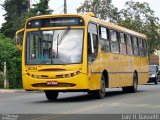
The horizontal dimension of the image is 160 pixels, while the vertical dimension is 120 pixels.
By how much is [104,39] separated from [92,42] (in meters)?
2.04

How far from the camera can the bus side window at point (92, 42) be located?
803 inches

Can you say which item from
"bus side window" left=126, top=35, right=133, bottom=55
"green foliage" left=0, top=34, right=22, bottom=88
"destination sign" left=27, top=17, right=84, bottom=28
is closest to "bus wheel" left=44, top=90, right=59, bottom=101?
"destination sign" left=27, top=17, right=84, bottom=28

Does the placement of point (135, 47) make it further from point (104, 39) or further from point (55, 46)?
point (55, 46)

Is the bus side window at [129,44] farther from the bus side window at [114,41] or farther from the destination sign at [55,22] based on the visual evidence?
the destination sign at [55,22]

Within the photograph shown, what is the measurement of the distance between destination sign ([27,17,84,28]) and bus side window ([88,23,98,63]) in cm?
58

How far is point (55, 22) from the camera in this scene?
20.6 metres

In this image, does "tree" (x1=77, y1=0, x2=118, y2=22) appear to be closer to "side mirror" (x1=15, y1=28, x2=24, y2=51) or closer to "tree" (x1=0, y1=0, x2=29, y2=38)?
"tree" (x1=0, y1=0, x2=29, y2=38)

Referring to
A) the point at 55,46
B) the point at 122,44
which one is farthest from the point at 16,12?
the point at 55,46

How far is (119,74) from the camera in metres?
25.0

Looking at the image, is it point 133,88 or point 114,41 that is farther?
point 133,88

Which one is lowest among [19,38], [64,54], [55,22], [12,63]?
[12,63]

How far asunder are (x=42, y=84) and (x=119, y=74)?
5.87m

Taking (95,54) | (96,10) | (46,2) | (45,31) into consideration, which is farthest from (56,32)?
(96,10)

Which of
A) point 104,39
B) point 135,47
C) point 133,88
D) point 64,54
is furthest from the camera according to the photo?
point 135,47
